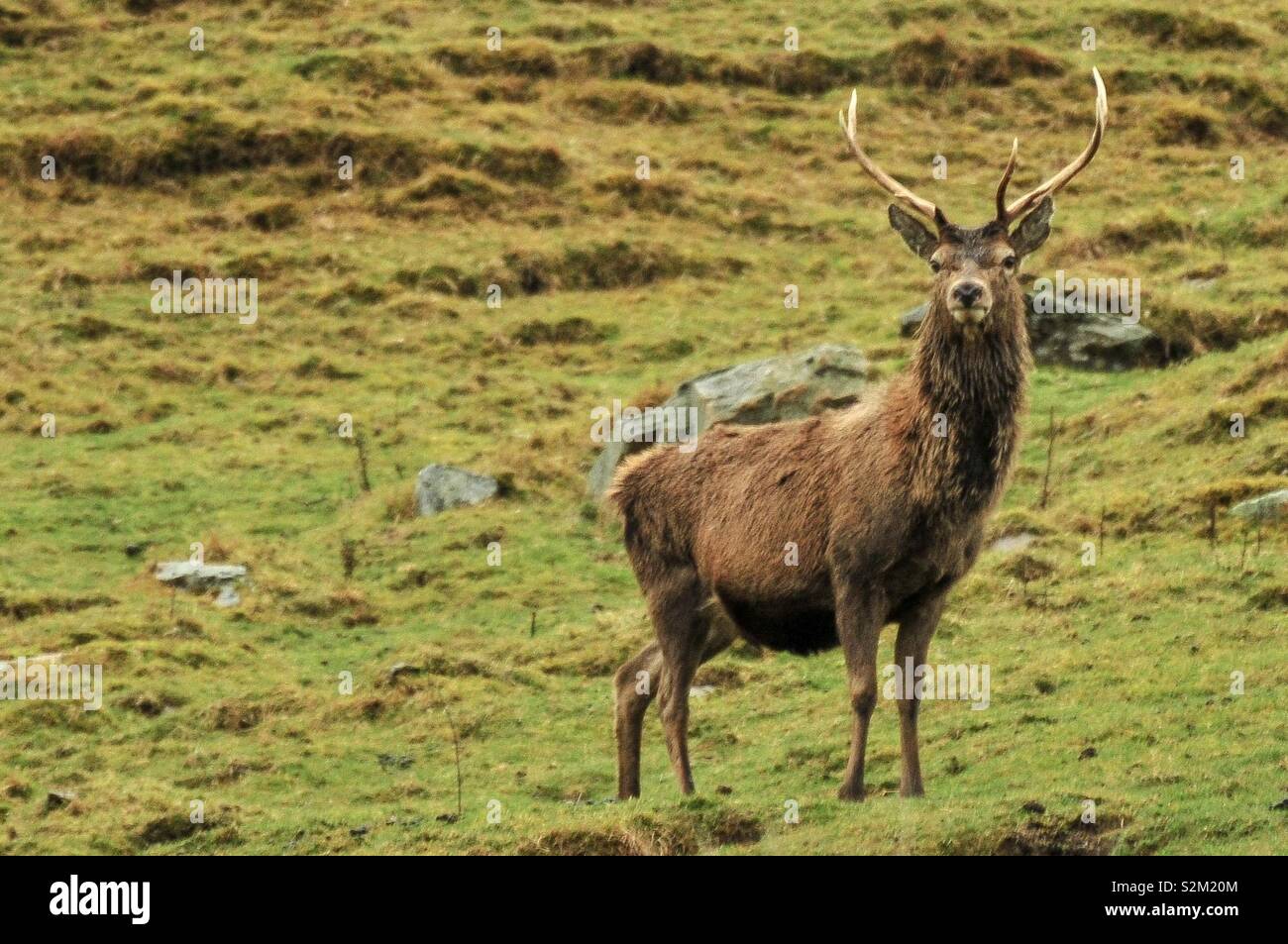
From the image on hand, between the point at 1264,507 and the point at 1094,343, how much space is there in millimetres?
6667

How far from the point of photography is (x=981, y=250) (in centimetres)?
1287

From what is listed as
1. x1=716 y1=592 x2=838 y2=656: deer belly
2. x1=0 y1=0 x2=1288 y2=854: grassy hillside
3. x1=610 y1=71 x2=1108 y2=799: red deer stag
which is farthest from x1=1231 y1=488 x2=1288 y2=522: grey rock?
x1=716 y1=592 x2=838 y2=656: deer belly

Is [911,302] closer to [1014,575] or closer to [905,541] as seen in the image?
[1014,575]

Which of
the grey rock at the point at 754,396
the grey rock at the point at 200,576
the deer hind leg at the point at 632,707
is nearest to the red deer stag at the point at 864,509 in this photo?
the deer hind leg at the point at 632,707

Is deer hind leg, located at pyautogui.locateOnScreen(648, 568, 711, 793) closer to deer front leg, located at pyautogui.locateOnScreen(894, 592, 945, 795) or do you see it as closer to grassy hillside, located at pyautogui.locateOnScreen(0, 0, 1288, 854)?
grassy hillside, located at pyautogui.locateOnScreen(0, 0, 1288, 854)

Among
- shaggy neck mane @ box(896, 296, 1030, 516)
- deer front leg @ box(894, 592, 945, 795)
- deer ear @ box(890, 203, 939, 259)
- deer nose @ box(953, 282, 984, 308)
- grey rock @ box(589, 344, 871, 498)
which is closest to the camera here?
deer nose @ box(953, 282, 984, 308)

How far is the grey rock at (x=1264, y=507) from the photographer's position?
18.4 meters

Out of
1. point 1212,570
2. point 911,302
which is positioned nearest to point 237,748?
point 1212,570

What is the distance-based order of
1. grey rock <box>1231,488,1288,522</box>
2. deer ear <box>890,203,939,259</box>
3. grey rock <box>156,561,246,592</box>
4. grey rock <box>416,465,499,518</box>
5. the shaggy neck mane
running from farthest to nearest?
grey rock <box>416,465,499,518</box> < grey rock <box>156,561,246,592</box> < grey rock <box>1231,488,1288,522</box> < deer ear <box>890,203,939,259</box> < the shaggy neck mane

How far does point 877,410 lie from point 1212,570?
500cm

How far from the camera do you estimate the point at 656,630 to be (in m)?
14.2

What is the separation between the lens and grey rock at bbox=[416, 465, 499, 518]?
2314cm

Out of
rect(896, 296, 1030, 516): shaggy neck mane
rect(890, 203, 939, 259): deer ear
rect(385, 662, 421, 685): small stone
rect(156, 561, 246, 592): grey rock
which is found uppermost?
rect(890, 203, 939, 259): deer ear

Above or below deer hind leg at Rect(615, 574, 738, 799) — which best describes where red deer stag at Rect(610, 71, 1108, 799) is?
above
